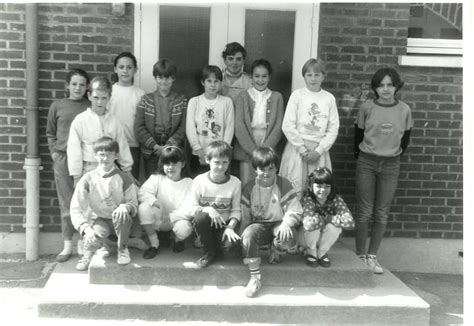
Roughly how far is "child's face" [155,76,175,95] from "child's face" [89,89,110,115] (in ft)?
1.57

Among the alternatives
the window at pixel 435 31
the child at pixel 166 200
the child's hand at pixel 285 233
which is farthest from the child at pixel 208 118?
the window at pixel 435 31

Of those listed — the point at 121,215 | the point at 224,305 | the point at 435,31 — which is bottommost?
the point at 224,305

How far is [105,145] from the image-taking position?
412 centimetres

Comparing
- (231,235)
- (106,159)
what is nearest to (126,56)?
(106,159)

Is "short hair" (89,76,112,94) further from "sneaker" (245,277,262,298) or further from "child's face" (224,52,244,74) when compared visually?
"sneaker" (245,277,262,298)

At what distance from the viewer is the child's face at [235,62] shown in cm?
486

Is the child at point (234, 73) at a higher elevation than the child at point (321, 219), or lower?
higher

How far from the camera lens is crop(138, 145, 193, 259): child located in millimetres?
4191

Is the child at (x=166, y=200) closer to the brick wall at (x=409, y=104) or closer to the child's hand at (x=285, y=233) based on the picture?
the child's hand at (x=285, y=233)

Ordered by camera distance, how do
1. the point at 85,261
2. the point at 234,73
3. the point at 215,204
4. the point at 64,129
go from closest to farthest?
the point at 215,204 → the point at 85,261 → the point at 64,129 → the point at 234,73

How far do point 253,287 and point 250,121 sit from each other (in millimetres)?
1482

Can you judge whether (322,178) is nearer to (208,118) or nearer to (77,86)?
(208,118)

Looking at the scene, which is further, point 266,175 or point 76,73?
point 76,73

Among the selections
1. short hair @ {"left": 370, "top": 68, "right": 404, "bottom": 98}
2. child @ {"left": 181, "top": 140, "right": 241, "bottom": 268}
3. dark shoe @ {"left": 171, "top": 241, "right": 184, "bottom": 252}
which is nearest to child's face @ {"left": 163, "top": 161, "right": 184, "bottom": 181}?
child @ {"left": 181, "top": 140, "right": 241, "bottom": 268}
